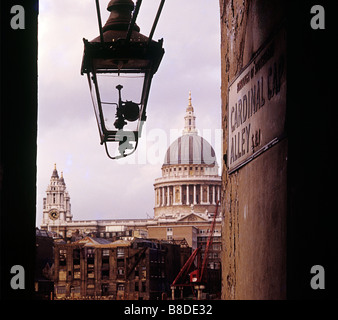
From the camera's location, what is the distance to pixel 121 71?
4.46 metres

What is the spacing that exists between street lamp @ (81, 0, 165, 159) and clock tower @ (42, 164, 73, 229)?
106m

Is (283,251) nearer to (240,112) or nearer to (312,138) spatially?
(312,138)

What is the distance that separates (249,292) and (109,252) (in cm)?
5854

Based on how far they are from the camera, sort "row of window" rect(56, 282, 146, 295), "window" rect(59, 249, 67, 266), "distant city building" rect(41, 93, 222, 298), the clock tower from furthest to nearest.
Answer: the clock tower < "distant city building" rect(41, 93, 222, 298) < "window" rect(59, 249, 67, 266) < "row of window" rect(56, 282, 146, 295)

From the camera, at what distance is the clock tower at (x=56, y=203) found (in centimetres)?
11138

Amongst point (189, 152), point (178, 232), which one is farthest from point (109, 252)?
point (189, 152)

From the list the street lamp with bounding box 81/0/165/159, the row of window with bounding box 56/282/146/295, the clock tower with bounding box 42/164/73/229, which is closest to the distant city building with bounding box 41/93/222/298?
the clock tower with bounding box 42/164/73/229

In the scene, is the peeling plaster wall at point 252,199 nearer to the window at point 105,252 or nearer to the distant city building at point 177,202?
the window at point 105,252

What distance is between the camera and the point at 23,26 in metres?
2.96

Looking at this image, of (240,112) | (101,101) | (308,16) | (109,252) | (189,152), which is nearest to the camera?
(308,16)

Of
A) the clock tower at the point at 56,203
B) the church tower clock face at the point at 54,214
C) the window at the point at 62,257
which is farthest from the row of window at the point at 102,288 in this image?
the clock tower at the point at 56,203

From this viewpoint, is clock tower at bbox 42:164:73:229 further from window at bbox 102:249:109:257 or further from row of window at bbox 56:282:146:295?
row of window at bbox 56:282:146:295

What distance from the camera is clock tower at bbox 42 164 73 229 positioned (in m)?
111

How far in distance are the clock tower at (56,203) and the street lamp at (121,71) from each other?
10580 cm
